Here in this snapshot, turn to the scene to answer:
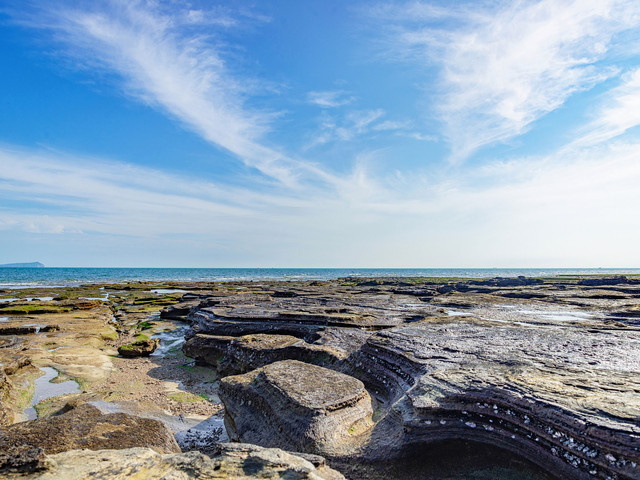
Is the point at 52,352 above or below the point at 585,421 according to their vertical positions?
below

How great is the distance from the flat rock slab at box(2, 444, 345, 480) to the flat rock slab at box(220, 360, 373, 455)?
4.66 feet

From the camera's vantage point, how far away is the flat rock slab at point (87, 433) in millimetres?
5410

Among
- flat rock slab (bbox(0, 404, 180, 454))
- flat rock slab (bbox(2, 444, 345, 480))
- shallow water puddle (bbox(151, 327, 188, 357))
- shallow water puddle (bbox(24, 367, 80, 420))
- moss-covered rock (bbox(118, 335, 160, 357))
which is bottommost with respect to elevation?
shallow water puddle (bbox(151, 327, 188, 357))

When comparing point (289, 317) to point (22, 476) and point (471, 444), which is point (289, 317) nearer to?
point (471, 444)

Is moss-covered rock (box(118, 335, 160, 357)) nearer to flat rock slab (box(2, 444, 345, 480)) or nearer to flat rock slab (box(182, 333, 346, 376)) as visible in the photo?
flat rock slab (box(182, 333, 346, 376))

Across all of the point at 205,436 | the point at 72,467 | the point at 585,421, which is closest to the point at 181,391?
the point at 205,436

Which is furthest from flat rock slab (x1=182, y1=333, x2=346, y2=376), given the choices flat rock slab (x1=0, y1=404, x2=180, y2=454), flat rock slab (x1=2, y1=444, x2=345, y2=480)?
flat rock slab (x1=2, y1=444, x2=345, y2=480)

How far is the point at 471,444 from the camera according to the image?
5.60 m

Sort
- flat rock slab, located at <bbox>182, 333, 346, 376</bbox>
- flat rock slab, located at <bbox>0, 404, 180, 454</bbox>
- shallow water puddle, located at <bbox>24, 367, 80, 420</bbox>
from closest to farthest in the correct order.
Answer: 1. flat rock slab, located at <bbox>0, 404, 180, 454</bbox>
2. shallow water puddle, located at <bbox>24, 367, 80, 420</bbox>
3. flat rock slab, located at <bbox>182, 333, 346, 376</bbox>

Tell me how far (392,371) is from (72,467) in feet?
20.6

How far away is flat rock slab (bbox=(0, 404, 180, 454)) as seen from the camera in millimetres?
5410

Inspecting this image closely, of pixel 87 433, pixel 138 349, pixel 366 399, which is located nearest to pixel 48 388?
pixel 138 349

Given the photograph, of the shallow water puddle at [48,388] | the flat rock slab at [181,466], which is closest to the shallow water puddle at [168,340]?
the shallow water puddle at [48,388]

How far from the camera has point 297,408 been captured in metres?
6.36
